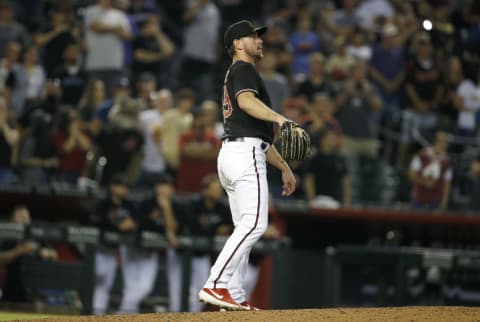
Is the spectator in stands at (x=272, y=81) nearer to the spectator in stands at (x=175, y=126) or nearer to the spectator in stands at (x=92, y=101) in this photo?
the spectator in stands at (x=175, y=126)

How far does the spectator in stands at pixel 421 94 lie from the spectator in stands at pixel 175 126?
318 cm


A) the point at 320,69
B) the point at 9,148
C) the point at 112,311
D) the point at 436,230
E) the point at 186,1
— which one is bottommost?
the point at 112,311

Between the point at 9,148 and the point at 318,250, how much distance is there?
401 centimetres

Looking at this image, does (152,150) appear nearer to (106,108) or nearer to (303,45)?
(106,108)

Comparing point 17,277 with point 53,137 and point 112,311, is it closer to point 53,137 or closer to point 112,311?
point 112,311

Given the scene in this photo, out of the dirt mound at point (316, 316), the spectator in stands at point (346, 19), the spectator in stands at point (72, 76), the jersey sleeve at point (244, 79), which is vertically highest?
the spectator in stands at point (346, 19)

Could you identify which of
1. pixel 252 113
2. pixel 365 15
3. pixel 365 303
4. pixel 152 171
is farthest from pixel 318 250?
pixel 252 113

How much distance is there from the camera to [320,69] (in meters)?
14.3

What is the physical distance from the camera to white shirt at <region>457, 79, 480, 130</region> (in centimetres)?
1467

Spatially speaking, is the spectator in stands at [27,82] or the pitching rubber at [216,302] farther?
the spectator in stands at [27,82]

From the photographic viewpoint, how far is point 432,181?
43.2 ft

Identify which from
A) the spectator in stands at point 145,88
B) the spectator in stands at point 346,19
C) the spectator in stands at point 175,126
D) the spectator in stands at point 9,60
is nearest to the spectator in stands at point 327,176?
the spectator in stands at point 175,126

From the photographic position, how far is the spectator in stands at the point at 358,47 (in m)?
15.2

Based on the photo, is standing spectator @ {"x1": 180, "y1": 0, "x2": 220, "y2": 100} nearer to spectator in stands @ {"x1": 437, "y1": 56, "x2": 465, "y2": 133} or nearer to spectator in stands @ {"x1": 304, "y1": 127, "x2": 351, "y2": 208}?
spectator in stands @ {"x1": 304, "y1": 127, "x2": 351, "y2": 208}
